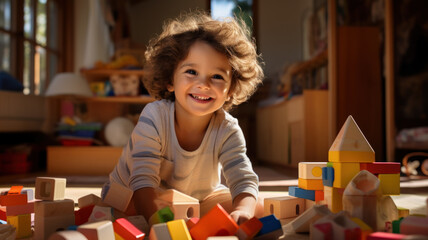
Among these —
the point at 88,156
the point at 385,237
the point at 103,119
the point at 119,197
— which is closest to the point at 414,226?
the point at 385,237

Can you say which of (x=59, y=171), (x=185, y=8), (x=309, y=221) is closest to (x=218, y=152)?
(x=309, y=221)

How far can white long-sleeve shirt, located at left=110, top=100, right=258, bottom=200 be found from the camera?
112 cm

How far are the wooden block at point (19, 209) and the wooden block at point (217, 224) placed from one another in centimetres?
40

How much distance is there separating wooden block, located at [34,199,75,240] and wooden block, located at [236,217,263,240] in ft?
1.14

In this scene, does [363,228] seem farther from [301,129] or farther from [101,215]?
[301,129]

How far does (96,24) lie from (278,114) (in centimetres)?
171

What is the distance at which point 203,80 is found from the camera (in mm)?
1142

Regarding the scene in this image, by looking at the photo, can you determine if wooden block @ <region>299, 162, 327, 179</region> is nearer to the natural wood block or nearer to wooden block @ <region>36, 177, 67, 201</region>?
wooden block @ <region>36, 177, 67, 201</region>

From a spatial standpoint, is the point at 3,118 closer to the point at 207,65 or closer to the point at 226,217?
the point at 207,65

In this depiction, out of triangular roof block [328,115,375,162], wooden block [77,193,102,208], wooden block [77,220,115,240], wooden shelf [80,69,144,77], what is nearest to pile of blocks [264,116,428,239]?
triangular roof block [328,115,375,162]

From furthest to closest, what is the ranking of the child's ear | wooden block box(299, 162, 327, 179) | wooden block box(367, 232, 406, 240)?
1. the child's ear
2. wooden block box(299, 162, 327, 179)
3. wooden block box(367, 232, 406, 240)

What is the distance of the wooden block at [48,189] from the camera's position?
33.3 inches

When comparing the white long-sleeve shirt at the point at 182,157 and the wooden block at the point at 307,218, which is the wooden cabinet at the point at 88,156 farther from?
the wooden block at the point at 307,218

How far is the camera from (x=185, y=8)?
549 centimetres
